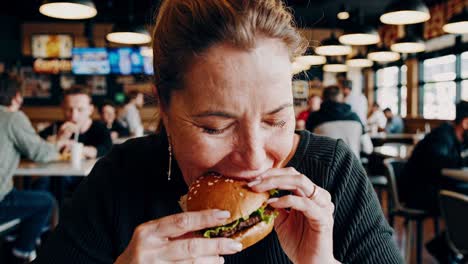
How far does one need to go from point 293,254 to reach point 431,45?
11512 millimetres

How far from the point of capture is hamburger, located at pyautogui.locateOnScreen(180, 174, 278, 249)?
1.15 metres

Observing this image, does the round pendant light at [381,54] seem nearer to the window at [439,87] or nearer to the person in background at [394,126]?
the window at [439,87]

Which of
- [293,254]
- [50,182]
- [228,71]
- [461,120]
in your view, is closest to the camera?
[228,71]

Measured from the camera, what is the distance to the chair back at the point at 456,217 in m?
2.57

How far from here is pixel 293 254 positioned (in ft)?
4.08

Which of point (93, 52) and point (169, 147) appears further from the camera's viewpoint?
point (93, 52)

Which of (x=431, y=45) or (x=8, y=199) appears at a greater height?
(x=431, y=45)

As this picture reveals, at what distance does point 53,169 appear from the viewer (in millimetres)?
3678

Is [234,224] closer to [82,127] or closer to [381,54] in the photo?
[82,127]

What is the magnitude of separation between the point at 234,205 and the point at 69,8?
3731mm

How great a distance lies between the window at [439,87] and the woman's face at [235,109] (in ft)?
32.8

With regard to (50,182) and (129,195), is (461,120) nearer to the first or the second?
(129,195)

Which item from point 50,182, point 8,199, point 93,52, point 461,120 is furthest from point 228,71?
point 93,52

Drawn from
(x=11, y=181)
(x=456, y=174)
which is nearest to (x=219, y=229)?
(x=11, y=181)
